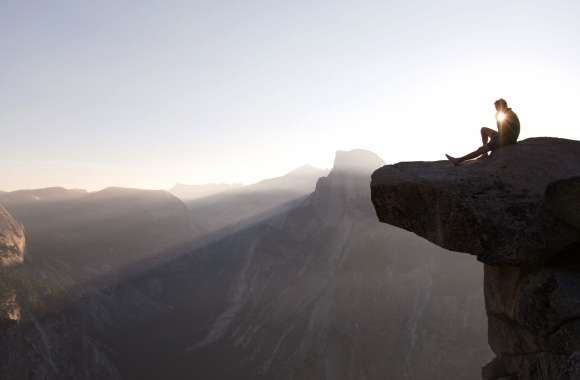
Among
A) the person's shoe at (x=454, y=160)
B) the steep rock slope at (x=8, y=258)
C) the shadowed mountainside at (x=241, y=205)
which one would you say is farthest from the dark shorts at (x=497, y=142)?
the shadowed mountainside at (x=241, y=205)

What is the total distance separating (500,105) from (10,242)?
67.4 meters

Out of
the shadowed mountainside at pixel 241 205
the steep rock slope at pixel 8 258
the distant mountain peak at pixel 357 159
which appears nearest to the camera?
the steep rock slope at pixel 8 258

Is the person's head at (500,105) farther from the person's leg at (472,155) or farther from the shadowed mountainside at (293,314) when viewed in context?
the shadowed mountainside at (293,314)

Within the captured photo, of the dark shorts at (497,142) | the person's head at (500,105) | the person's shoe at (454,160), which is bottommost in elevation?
the person's shoe at (454,160)

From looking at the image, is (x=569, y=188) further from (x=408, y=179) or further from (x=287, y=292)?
(x=287, y=292)

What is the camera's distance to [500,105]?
10.9 metres

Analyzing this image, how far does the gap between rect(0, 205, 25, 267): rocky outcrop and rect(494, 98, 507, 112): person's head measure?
2482 inches

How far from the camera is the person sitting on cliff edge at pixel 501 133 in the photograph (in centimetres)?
1084

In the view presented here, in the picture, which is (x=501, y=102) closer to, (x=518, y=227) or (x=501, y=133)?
(x=501, y=133)

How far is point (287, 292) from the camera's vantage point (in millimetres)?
63656

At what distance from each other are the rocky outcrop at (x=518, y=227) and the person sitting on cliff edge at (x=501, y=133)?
446 millimetres

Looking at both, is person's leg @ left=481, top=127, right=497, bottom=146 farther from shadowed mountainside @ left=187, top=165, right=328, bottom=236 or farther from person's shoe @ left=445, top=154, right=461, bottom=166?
shadowed mountainside @ left=187, top=165, right=328, bottom=236

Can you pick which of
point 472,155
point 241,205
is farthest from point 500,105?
point 241,205

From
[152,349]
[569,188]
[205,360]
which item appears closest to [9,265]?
[152,349]
